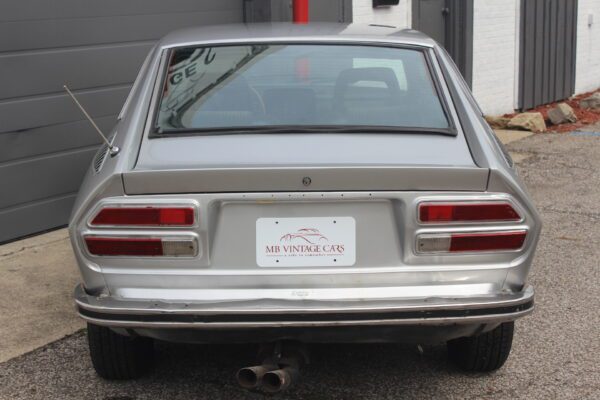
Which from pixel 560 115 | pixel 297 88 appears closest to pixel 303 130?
pixel 297 88

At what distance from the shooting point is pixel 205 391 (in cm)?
407

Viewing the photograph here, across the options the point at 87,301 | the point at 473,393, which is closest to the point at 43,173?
the point at 87,301

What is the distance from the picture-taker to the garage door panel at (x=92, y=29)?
21.1 feet

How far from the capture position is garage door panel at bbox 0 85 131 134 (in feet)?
21.2

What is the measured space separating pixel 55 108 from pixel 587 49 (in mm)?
11310

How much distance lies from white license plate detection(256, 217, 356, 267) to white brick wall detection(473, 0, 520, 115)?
9.27 meters

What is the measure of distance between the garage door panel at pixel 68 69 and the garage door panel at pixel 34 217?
0.78m

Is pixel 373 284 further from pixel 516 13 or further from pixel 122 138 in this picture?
pixel 516 13

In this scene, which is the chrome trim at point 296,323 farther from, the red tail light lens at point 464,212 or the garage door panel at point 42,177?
the garage door panel at point 42,177

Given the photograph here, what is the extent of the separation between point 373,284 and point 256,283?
43cm

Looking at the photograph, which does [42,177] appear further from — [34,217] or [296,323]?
[296,323]

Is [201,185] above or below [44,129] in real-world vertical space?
above

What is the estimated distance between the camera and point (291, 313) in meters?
3.34

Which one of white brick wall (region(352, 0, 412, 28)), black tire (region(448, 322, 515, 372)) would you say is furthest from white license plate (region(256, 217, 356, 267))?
white brick wall (region(352, 0, 412, 28))
